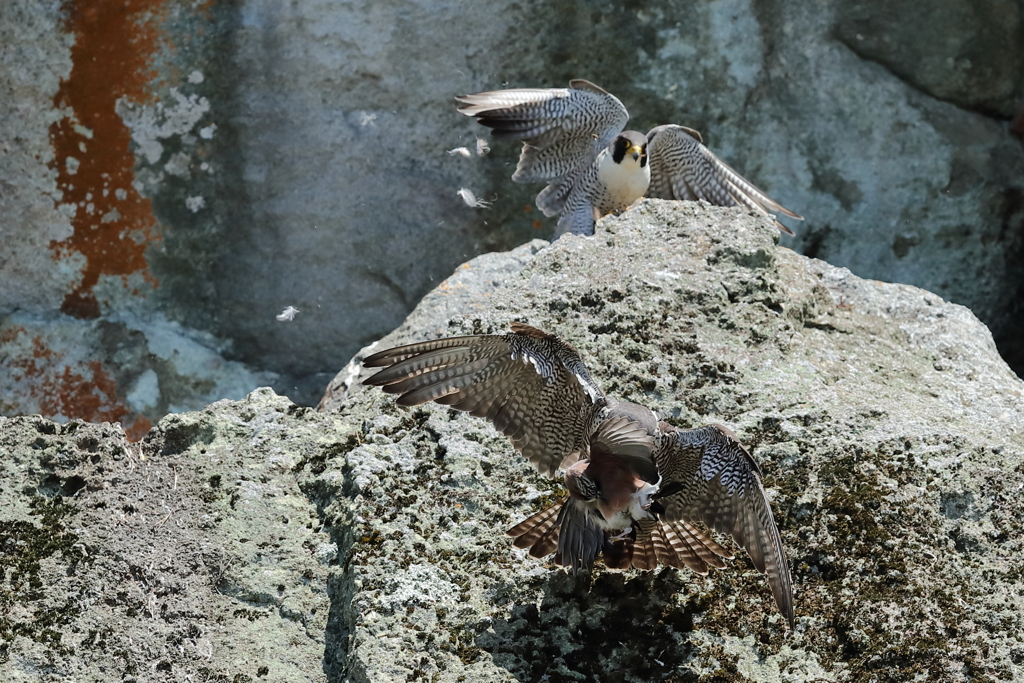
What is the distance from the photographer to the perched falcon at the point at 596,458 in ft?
10.0

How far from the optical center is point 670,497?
10.4ft

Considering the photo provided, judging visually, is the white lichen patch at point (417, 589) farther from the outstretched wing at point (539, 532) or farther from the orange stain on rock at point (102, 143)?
the orange stain on rock at point (102, 143)

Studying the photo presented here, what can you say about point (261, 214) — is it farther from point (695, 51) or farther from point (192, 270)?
point (695, 51)

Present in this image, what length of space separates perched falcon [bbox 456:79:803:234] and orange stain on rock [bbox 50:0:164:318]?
2126 mm

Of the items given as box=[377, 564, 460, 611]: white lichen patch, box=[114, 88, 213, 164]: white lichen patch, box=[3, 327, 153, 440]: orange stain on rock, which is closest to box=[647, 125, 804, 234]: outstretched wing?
box=[114, 88, 213, 164]: white lichen patch

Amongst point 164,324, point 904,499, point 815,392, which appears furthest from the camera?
point 164,324

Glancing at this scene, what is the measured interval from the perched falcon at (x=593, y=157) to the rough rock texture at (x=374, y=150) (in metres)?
0.66

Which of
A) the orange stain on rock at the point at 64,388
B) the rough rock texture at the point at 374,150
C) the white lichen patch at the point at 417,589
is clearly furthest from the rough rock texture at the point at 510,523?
the orange stain on rock at the point at 64,388

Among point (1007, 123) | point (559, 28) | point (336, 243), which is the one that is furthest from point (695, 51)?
point (336, 243)

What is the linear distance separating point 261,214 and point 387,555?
4.13 m

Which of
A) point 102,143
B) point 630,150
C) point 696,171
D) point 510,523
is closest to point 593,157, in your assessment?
point 630,150

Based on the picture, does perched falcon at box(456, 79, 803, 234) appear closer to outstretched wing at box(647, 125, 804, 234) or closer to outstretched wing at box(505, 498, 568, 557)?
outstretched wing at box(647, 125, 804, 234)

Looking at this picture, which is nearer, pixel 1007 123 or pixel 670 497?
pixel 670 497

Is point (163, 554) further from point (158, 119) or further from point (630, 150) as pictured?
point (158, 119)
